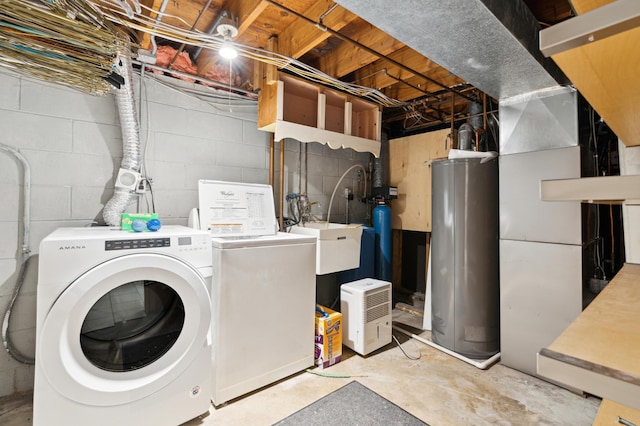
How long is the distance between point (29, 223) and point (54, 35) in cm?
117

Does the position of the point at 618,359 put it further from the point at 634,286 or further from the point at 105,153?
the point at 105,153

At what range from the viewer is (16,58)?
54.8 inches

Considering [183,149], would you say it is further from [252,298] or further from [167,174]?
[252,298]

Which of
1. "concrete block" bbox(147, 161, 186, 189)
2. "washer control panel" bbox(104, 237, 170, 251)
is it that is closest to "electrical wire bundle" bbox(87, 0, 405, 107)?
"concrete block" bbox(147, 161, 186, 189)

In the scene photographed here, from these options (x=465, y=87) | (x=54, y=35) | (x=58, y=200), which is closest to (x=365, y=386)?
(x=58, y=200)

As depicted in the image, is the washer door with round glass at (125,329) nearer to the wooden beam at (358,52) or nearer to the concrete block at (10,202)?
the concrete block at (10,202)

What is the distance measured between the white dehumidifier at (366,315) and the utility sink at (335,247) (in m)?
0.22

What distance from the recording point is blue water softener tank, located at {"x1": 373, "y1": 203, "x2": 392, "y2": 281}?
131 inches

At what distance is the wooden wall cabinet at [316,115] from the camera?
98.3 inches

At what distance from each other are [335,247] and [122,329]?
1552 millimetres

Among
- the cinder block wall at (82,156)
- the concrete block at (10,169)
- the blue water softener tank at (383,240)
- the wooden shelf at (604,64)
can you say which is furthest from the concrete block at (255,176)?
the wooden shelf at (604,64)

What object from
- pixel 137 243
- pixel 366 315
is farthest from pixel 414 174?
pixel 137 243

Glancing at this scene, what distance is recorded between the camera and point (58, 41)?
1.41 meters

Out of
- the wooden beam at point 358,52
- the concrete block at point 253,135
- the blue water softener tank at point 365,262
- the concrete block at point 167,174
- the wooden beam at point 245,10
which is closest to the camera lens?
the wooden beam at point 245,10
